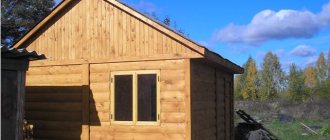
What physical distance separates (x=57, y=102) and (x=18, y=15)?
69.3ft

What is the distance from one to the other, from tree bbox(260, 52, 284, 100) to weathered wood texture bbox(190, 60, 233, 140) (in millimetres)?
56385

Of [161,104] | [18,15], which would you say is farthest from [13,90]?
[18,15]

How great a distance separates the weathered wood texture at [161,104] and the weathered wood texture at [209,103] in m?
0.29

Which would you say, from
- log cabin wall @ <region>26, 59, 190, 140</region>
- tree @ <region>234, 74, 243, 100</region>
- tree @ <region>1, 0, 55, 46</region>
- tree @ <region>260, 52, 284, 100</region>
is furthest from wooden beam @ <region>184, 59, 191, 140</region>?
tree @ <region>260, 52, 284, 100</region>

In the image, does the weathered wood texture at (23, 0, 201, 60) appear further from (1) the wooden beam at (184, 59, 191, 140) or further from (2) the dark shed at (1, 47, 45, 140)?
(2) the dark shed at (1, 47, 45, 140)

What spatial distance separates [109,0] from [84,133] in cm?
319

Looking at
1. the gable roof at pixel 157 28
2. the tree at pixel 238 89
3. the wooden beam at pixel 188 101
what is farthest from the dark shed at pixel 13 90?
the tree at pixel 238 89

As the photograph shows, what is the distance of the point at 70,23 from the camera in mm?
11250

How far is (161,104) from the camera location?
9.98 m

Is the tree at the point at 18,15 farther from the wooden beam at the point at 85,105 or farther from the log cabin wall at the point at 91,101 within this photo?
the wooden beam at the point at 85,105

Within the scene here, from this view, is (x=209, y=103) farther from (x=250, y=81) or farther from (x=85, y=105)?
(x=250, y=81)

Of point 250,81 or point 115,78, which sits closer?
point 115,78

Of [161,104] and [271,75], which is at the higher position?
[271,75]

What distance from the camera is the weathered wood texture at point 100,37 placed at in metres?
10.2
